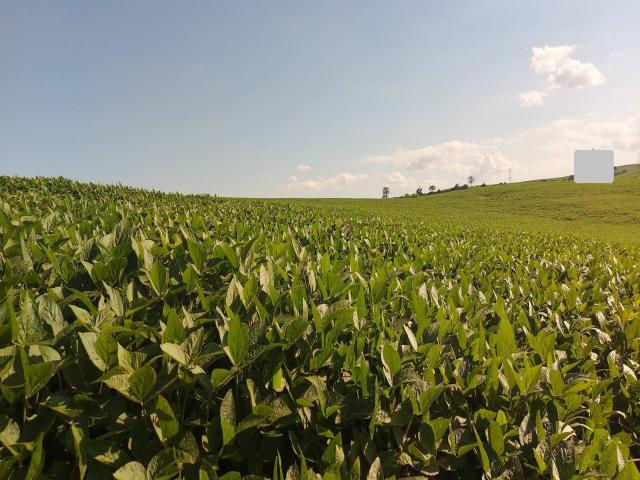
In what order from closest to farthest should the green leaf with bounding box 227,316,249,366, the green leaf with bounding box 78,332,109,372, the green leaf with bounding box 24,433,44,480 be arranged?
the green leaf with bounding box 24,433,44,480 → the green leaf with bounding box 78,332,109,372 → the green leaf with bounding box 227,316,249,366

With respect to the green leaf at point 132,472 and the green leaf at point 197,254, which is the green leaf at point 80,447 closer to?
the green leaf at point 132,472

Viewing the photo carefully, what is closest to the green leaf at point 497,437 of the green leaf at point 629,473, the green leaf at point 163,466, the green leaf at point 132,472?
the green leaf at point 629,473

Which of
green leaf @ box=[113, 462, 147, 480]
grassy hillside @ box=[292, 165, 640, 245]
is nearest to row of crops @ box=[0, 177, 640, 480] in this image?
green leaf @ box=[113, 462, 147, 480]

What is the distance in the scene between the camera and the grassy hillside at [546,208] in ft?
123

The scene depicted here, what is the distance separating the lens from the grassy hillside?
3762 cm

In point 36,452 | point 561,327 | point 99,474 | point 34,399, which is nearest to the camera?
point 36,452

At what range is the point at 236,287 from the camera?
2.22 metres

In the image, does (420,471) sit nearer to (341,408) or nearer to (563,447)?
(341,408)

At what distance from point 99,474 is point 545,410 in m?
2.01

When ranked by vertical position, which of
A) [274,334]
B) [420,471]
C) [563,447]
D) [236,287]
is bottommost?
[420,471]

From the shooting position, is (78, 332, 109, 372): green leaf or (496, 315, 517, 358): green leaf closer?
(78, 332, 109, 372): green leaf

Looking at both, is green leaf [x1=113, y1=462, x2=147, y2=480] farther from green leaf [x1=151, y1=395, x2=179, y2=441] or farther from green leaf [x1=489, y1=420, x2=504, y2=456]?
green leaf [x1=489, y1=420, x2=504, y2=456]

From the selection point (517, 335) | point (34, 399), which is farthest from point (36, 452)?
point (517, 335)

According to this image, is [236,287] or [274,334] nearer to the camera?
[274,334]
